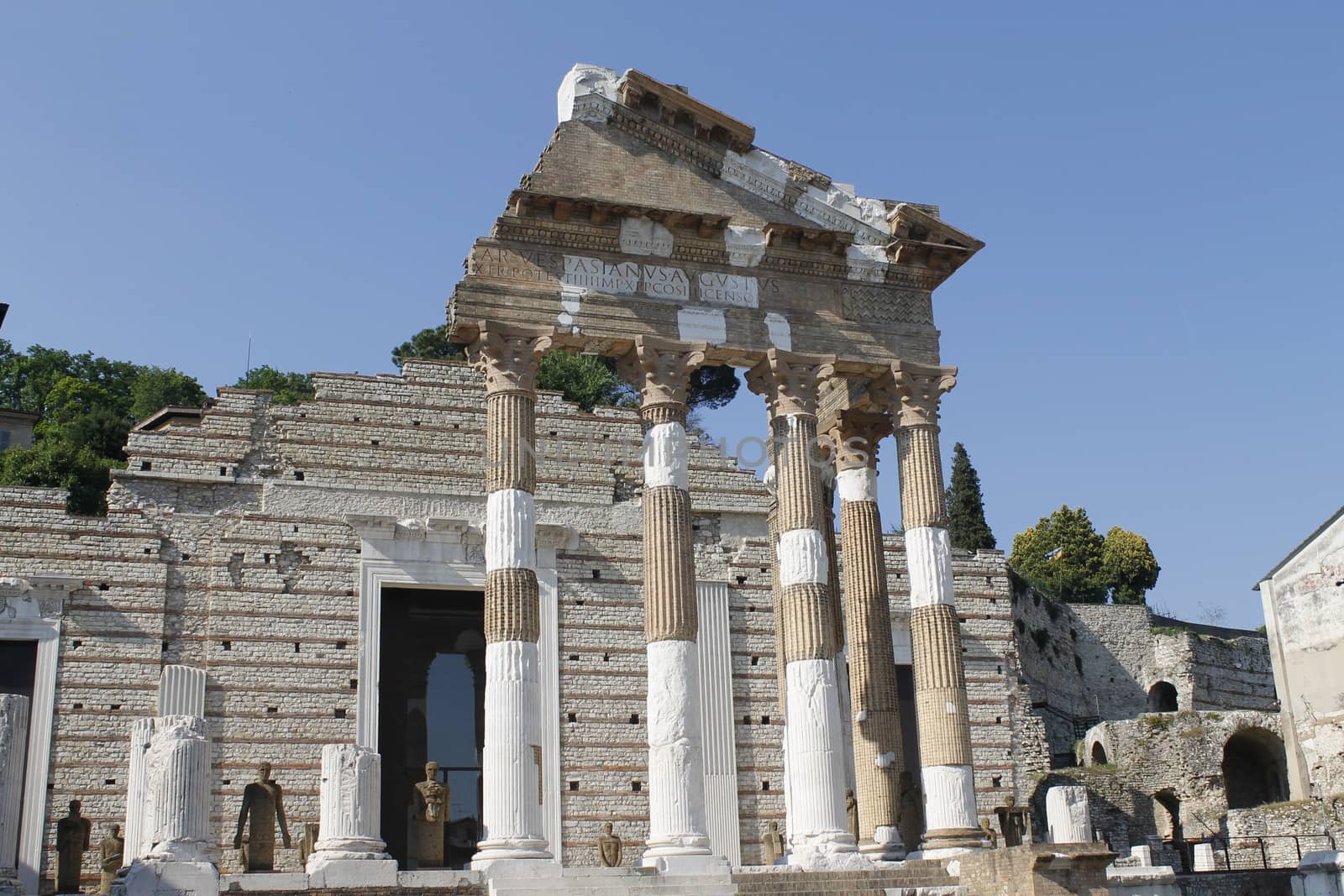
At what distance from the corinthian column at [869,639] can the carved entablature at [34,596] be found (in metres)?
10.7

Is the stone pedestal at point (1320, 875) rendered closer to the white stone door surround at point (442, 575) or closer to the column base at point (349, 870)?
the white stone door surround at point (442, 575)

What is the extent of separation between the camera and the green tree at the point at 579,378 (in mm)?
39844

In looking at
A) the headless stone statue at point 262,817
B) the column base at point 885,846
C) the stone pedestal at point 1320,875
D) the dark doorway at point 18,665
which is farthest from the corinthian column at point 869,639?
the dark doorway at point 18,665

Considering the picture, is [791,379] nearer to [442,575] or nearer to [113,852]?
[442,575]

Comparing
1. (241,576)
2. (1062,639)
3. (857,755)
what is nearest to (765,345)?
(857,755)

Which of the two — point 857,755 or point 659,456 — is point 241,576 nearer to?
point 659,456

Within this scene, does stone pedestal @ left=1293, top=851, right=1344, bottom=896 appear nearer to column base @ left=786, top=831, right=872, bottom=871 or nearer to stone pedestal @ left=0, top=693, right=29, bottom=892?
column base @ left=786, top=831, right=872, bottom=871

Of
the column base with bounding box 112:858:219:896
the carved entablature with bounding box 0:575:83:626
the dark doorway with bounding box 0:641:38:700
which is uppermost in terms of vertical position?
the carved entablature with bounding box 0:575:83:626

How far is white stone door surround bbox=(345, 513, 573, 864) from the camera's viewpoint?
21000mm

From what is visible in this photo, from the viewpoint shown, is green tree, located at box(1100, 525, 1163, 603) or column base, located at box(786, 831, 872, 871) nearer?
column base, located at box(786, 831, 872, 871)

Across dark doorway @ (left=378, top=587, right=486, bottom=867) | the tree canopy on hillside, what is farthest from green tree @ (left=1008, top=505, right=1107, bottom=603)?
dark doorway @ (left=378, top=587, right=486, bottom=867)

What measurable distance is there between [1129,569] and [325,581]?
36.9 m

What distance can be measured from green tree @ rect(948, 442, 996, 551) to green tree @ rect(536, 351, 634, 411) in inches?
432

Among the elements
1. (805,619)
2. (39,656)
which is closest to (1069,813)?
(805,619)
